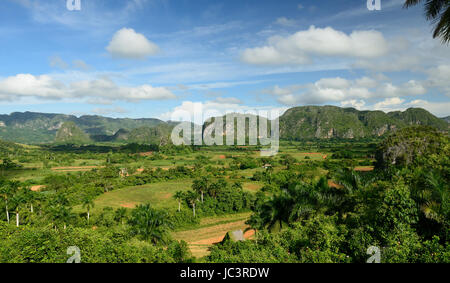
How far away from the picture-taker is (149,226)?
22.5 meters

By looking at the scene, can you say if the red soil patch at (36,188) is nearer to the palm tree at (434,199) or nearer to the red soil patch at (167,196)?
the red soil patch at (167,196)

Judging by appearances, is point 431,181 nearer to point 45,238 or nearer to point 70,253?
point 70,253

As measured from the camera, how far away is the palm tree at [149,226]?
21.8 meters

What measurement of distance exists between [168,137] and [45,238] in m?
155

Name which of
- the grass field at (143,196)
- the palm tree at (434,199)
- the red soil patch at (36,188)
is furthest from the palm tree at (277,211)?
the red soil patch at (36,188)

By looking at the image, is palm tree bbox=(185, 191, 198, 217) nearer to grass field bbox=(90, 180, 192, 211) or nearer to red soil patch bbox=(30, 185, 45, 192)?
grass field bbox=(90, 180, 192, 211)

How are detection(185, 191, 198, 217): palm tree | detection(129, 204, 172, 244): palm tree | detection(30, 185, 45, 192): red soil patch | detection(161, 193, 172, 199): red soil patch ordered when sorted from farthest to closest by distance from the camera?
detection(30, 185, 45, 192): red soil patch < detection(161, 193, 172, 199): red soil patch < detection(185, 191, 198, 217): palm tree < detection(129, 204, 172, 244): palm tree

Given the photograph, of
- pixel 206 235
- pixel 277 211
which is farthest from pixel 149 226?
pixel 206 235

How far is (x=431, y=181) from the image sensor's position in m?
9.48

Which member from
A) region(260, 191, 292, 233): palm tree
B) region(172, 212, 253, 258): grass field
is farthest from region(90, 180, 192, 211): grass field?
region(260, 191, 292, 233): palm tree

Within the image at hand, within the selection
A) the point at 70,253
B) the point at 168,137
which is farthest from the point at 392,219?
the point at 168,137

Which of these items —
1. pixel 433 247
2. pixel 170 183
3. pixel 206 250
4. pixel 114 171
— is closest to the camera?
pixel 433 247

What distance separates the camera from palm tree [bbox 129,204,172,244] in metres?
21.8

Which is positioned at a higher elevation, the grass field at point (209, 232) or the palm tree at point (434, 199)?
the palm tree at point (434, 199)
